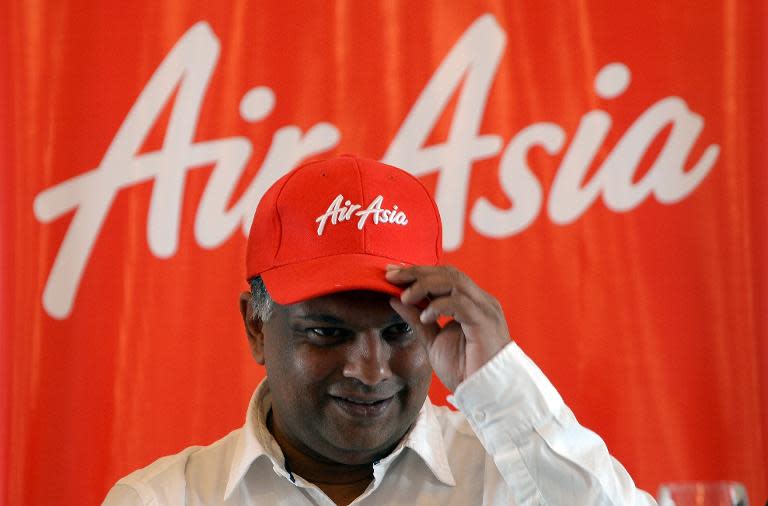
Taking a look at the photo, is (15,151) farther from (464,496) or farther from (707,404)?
(707,404)

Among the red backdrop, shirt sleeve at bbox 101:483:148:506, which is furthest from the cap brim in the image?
the red backdrop

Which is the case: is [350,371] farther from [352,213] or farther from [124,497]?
[124,497]

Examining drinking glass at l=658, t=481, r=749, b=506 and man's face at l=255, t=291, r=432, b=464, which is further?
man's face at l=255, t=291, r=432, b=464

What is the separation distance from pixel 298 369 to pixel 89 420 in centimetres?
79

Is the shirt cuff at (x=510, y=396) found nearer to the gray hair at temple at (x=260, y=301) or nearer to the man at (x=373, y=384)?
the man at (x=373, y=384)

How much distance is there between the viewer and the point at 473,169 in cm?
207

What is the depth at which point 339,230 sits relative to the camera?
4.41 ft

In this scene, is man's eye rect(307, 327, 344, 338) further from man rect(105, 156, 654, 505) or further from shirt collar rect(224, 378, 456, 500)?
shirt collar rect(224, 378, 456, 500)

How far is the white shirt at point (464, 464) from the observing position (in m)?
1.21

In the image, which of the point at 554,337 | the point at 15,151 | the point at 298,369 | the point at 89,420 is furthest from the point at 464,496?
the point at 15,151

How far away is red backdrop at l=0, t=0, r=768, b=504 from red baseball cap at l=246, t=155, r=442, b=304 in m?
0.66

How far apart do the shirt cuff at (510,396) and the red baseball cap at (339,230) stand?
15 cm

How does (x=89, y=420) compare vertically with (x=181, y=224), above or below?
below

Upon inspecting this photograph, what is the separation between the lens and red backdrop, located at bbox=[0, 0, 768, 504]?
203 cm
